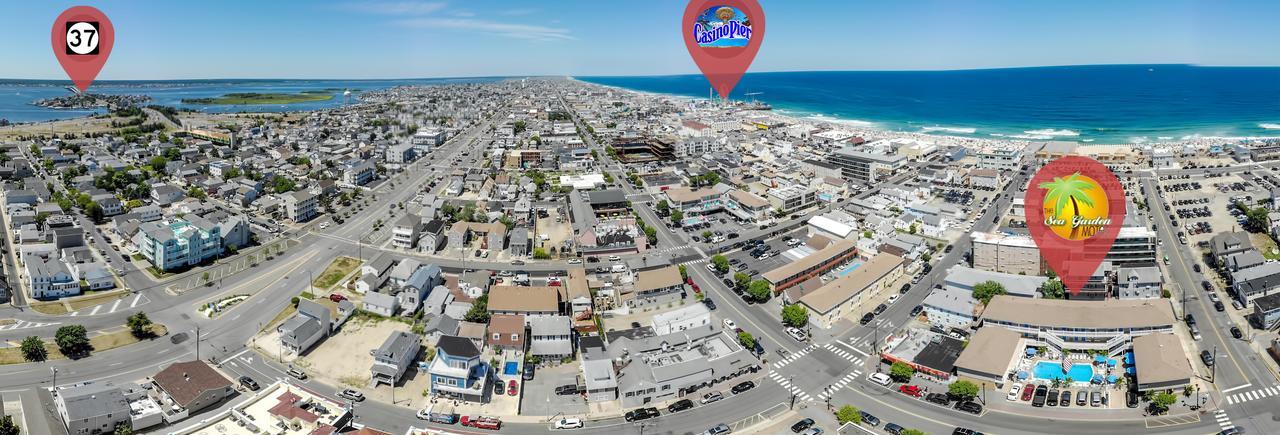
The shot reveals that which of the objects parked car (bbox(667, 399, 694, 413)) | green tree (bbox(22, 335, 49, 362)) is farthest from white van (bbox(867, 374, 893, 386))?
green tree (bbox(22, 335, 49, 362))

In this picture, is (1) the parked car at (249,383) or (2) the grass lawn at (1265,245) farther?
(2) the grass lawn at (1265,245)

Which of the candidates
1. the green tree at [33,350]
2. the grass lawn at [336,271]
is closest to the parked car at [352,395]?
the grass lawn at [336,271]

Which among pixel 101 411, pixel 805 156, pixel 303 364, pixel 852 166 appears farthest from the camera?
pixel 805 156

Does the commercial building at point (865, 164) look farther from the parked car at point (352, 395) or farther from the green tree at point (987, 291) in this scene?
the parked car at point (352, 395)

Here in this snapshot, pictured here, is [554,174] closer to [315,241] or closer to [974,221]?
[315,241]

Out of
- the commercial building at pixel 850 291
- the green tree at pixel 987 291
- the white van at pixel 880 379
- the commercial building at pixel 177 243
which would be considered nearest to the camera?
the white van at pixel 880 379

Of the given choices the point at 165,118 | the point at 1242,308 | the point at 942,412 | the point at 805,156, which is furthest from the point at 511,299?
the point at 165,118
